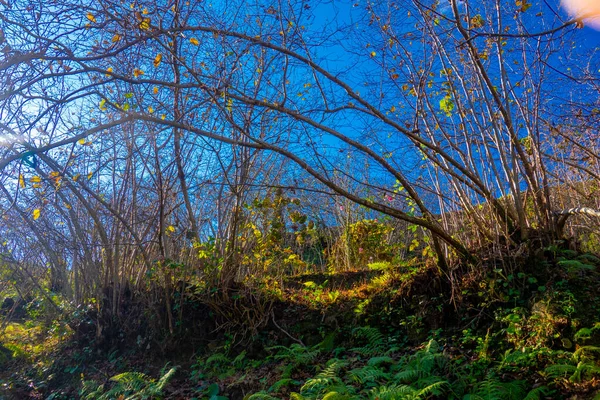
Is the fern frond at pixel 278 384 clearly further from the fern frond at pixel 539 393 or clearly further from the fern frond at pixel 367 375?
the fern frond at pixel 539 393

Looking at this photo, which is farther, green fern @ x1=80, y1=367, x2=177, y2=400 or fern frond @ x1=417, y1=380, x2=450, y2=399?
green fern @ x1=80, y1=367, x2=177, y2=400

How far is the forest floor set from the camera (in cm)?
389

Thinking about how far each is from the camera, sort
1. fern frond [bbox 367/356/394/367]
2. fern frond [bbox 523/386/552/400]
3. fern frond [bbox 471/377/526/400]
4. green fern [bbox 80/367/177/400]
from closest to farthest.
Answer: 1. fern frond [bbox 523/386/552/400]
2. fern frond [bbox 471/377/526/400]
3. fern frond [bbox 367/356/394/367]
4. green fern [bbox 80/367/177/400]

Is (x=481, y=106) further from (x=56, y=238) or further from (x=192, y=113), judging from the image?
(x=56, y=238)

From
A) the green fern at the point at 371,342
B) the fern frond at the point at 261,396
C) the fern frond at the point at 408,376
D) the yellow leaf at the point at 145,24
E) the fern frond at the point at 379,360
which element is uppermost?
the yellow leaf at the point at 145,24

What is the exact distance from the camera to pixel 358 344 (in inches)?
209

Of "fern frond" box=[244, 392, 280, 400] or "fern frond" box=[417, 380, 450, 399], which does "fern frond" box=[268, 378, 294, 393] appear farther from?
"fern frond" box=[417, 380, 450, 399]

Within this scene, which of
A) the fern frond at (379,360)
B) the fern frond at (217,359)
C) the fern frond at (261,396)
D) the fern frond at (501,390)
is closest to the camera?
the fern frond at (501,390)

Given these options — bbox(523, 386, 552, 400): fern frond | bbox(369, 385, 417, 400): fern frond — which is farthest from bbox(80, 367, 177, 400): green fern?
bbox(523, 386, 552, 400): fern frond

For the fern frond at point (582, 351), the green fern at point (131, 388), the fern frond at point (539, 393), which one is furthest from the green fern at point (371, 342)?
the green fern at point (131, 388)

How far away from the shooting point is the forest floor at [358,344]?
12.8 feet

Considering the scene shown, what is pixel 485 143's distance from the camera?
5.62 meters

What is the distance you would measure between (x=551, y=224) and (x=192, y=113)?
4378 mm

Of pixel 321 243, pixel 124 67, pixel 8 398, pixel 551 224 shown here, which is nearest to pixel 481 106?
pixel 551 224
